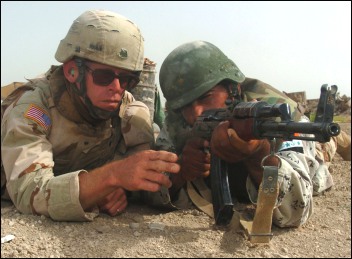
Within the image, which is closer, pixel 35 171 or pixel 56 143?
pixel 35 171

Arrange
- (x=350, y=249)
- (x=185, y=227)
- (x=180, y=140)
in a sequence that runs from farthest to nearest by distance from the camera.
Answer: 1. (x=180, y=140)
2. (x=185, y=227)
3. (x=350, y=249)

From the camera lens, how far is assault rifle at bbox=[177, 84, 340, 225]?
207 centimetres

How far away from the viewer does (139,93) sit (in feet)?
18.1

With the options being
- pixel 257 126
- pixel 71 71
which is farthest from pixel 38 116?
pixel 257 126

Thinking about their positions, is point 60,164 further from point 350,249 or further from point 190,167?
point 350,249

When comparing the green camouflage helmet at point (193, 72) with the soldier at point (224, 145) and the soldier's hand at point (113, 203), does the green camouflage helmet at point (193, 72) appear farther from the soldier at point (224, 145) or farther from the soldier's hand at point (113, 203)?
the soldier's hand at point (113, 203)

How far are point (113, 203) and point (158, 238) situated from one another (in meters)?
0.68

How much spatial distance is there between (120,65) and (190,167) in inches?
40.5

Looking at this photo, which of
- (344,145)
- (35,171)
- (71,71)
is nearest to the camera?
(35,171)

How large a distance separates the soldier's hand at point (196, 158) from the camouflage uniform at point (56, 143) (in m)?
0.73

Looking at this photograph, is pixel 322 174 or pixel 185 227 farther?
pixel 322 174

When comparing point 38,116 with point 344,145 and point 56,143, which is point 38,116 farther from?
point 344,145

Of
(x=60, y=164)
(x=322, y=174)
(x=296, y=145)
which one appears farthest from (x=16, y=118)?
(x=322, y=174)

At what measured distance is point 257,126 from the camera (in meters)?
2.37
